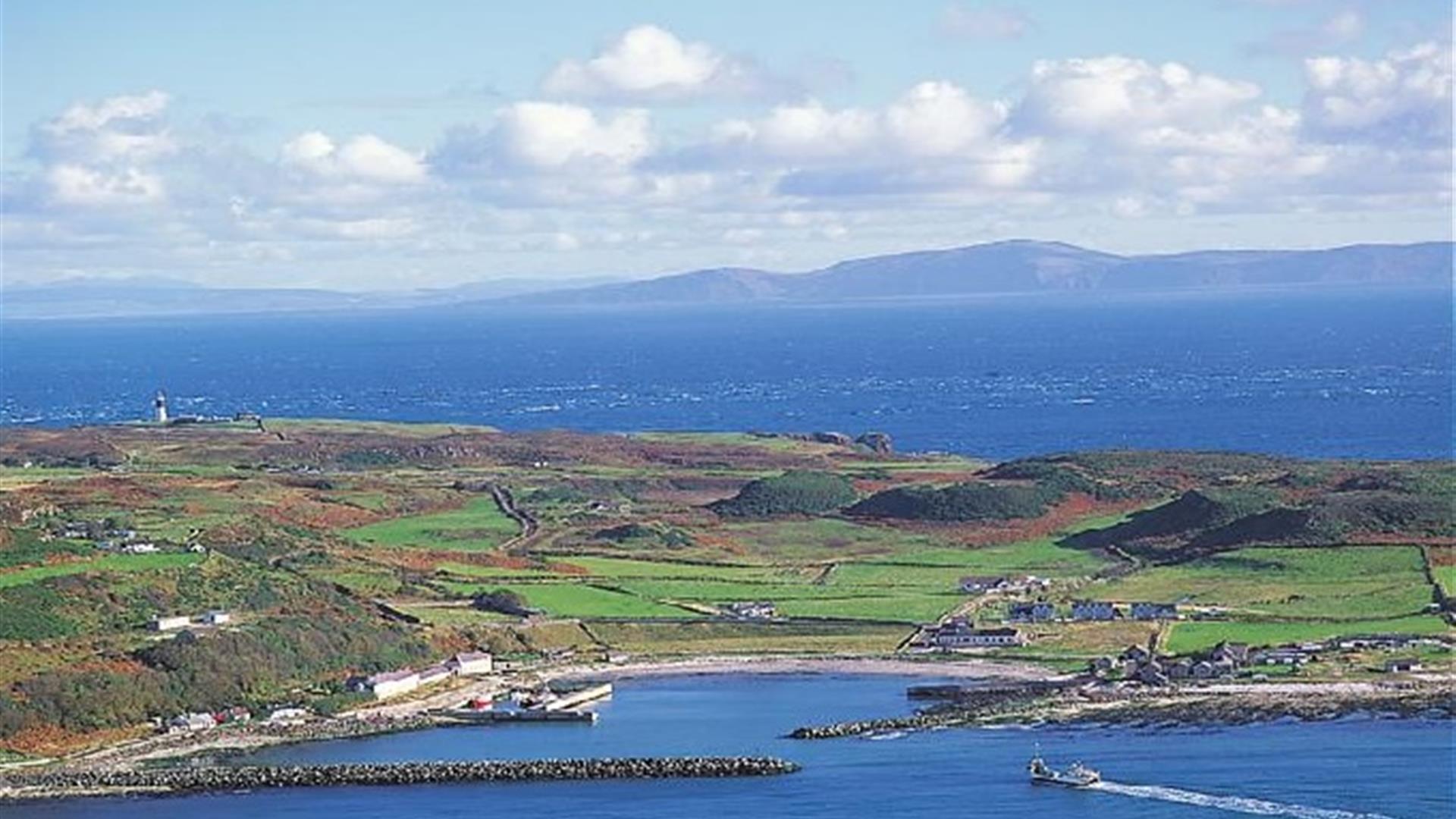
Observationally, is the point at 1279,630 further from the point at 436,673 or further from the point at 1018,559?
the point at 436,673

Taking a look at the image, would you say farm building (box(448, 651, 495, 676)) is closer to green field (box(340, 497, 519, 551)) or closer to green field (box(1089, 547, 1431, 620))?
green field (box(1089, 547, 1431, 620))

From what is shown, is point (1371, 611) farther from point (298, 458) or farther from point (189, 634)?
point (298, 458)

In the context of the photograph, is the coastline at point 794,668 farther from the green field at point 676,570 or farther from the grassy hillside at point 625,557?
the green field at point 676,570

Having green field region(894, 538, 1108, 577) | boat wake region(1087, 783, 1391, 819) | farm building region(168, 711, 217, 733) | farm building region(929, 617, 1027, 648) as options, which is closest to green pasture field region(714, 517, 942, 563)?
green field region(894, 538, 1108, 577)

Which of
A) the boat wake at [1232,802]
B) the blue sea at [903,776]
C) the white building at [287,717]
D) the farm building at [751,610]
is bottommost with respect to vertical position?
the boat wake at [1232,802]

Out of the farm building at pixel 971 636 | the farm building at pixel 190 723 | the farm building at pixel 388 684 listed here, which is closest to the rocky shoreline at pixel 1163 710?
the farm building at pixel 971 636

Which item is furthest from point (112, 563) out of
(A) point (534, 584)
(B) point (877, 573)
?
(B) point (877, 573)

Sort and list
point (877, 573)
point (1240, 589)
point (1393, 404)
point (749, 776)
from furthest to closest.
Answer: point (1393, 404) → point (877, 573) → point (1240, 589) → point (749, 776)
